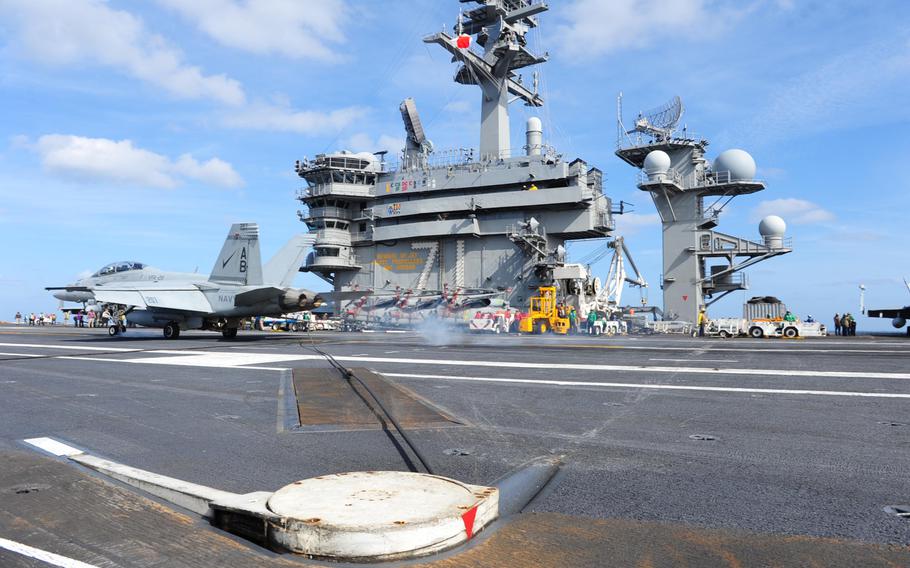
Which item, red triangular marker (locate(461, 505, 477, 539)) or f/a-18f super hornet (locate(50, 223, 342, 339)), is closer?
red triangular marker (locate(461, 505, 477, 539))

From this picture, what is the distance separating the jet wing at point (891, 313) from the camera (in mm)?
42000

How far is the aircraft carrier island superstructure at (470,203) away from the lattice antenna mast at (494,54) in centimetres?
9

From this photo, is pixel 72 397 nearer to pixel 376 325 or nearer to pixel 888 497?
pixel 888 497

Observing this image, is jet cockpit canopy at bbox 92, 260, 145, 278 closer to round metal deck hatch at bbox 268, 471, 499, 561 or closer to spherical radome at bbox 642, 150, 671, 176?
round metal deck hatch at bbox 268, 471, 499, 561

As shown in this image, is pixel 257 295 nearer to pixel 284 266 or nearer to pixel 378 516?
pixel 284 266

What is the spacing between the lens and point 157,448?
18.7 feet

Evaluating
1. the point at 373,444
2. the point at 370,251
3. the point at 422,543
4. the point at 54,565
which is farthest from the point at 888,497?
the point at 370,251

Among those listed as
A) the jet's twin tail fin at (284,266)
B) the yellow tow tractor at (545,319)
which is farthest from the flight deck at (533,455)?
the yellow tow tractor at (545,319)

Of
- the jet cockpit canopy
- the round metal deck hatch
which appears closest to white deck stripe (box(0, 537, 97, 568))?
the round metal deck hatch

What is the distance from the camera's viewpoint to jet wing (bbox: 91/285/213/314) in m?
25.9

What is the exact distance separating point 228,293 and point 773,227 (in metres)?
39.1

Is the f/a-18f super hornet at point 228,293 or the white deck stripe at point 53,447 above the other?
the f/a-18f super hornet at point 228,293

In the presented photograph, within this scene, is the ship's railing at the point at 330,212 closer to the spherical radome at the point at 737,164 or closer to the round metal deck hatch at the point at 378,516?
the spherical radome at the point at 737,164

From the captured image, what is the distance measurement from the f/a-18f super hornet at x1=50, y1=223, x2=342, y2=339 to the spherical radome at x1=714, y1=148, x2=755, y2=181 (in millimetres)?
33734
